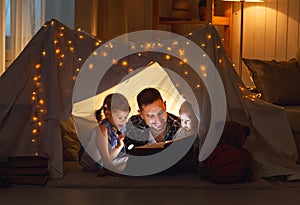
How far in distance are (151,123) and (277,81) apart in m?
1.12

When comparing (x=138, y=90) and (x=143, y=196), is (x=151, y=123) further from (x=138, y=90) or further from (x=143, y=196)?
(x=143, y=196)

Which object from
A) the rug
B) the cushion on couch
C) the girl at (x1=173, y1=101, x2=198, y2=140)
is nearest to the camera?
the rug

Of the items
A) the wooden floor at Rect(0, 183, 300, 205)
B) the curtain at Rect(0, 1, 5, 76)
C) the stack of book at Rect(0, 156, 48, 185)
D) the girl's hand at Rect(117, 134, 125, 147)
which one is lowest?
the wooden floor at Rect(0, 183, 300, 205)

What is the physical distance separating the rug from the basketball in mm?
42

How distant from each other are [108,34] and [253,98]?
6.64 feet

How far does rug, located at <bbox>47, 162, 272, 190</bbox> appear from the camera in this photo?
3.84m

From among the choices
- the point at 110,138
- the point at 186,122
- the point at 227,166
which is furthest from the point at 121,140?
the point at 227,166

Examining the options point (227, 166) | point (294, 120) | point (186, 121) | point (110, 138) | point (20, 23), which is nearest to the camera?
point (227, 166)

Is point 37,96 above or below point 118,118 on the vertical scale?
above

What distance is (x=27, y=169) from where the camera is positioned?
390 centimetres

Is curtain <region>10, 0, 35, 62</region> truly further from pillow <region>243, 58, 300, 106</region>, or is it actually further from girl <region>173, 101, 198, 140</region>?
pillow <region>243, 58, 300, 106</region>

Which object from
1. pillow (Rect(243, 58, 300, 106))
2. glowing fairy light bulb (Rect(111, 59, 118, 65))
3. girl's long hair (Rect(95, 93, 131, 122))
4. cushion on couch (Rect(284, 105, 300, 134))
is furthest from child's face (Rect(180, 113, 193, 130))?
pillow (Rect(243, 58, 300, 106))

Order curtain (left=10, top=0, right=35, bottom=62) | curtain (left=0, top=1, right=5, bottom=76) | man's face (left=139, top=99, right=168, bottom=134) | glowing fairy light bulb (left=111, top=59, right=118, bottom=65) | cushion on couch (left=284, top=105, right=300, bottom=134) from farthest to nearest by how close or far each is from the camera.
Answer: curtain (left=10, top=0, right=35, bottom=62), curtain (left=0, top=1, right=5, bottom=76), cushion on couch (left=284, top=105, right=300, bottom=134), man's face (left=139, top=99, right=168, bottom=134), glowing fairy light bulb (left=111, top=59, right=118, bottom=65)

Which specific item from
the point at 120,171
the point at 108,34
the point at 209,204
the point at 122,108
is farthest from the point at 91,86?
the point at 108,34
